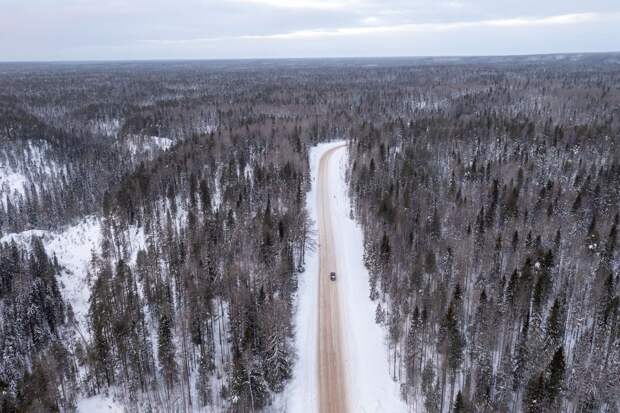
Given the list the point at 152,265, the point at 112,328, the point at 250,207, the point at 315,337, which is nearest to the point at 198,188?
the point at 250,207

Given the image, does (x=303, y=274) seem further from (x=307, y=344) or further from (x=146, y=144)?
(x=146, y=144)

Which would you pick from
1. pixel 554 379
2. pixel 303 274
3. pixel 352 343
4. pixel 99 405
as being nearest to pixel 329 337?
pixel 352 343

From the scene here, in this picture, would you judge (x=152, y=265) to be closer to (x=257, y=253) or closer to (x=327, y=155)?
(x=257, y=253)

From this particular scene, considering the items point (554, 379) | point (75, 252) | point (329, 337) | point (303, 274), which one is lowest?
point (75, 252)

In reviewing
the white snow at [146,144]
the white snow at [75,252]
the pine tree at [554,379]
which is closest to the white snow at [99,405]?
the white snow at [75,252]

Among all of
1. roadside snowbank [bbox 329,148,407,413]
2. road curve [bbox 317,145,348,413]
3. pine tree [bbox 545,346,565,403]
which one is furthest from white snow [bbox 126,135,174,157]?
pine tree [bbox 545,346,565,403]

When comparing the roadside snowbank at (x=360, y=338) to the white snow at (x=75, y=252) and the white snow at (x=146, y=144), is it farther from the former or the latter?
the white snow at (x=146, y=144)

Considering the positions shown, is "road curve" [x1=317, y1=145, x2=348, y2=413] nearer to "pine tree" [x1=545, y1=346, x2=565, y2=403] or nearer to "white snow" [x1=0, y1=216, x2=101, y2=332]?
"pine tree" [x1=545, y1=346, x2=565, y2=403]
